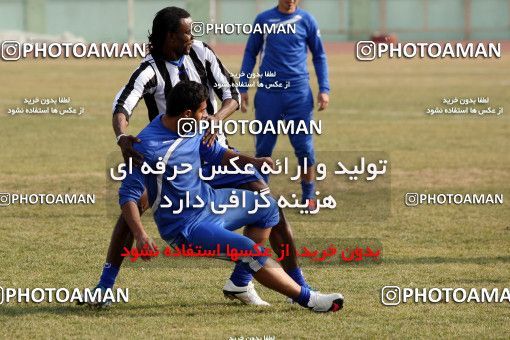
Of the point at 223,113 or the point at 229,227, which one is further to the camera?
the point at 223,113

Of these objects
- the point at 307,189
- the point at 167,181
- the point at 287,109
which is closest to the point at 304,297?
the point at 167,181

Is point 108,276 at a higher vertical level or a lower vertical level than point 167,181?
lower

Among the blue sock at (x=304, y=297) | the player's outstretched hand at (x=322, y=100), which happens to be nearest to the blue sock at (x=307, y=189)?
the player's outstretched hand at (x=322, y=100)

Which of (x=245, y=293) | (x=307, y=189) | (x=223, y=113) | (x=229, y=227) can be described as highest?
(x=223, y=113)

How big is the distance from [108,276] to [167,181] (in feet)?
3.73

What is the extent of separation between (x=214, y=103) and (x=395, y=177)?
7.99m

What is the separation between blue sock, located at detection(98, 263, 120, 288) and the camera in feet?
30.6

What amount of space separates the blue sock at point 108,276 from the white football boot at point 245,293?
845mm

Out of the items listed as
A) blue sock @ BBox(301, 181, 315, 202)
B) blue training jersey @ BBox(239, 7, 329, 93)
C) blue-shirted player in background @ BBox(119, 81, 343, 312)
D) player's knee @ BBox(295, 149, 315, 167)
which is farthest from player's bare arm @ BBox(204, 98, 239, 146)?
blue sock @ BBox(301, 181, 315, 202)

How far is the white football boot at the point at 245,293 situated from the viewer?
9312 mm

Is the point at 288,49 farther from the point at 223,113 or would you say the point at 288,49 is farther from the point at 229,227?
the point at 229,227

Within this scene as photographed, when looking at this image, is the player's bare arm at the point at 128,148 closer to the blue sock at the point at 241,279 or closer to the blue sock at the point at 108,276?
the blue sock at the point at 108,276

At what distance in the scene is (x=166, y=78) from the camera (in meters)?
9.61

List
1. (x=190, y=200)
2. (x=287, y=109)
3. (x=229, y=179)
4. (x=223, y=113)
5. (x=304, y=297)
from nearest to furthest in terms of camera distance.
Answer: (x=190, y=200) < (x=304, y=297) < (x=229, y=179) < (x=223, y=113) < (x=287, y=109)
